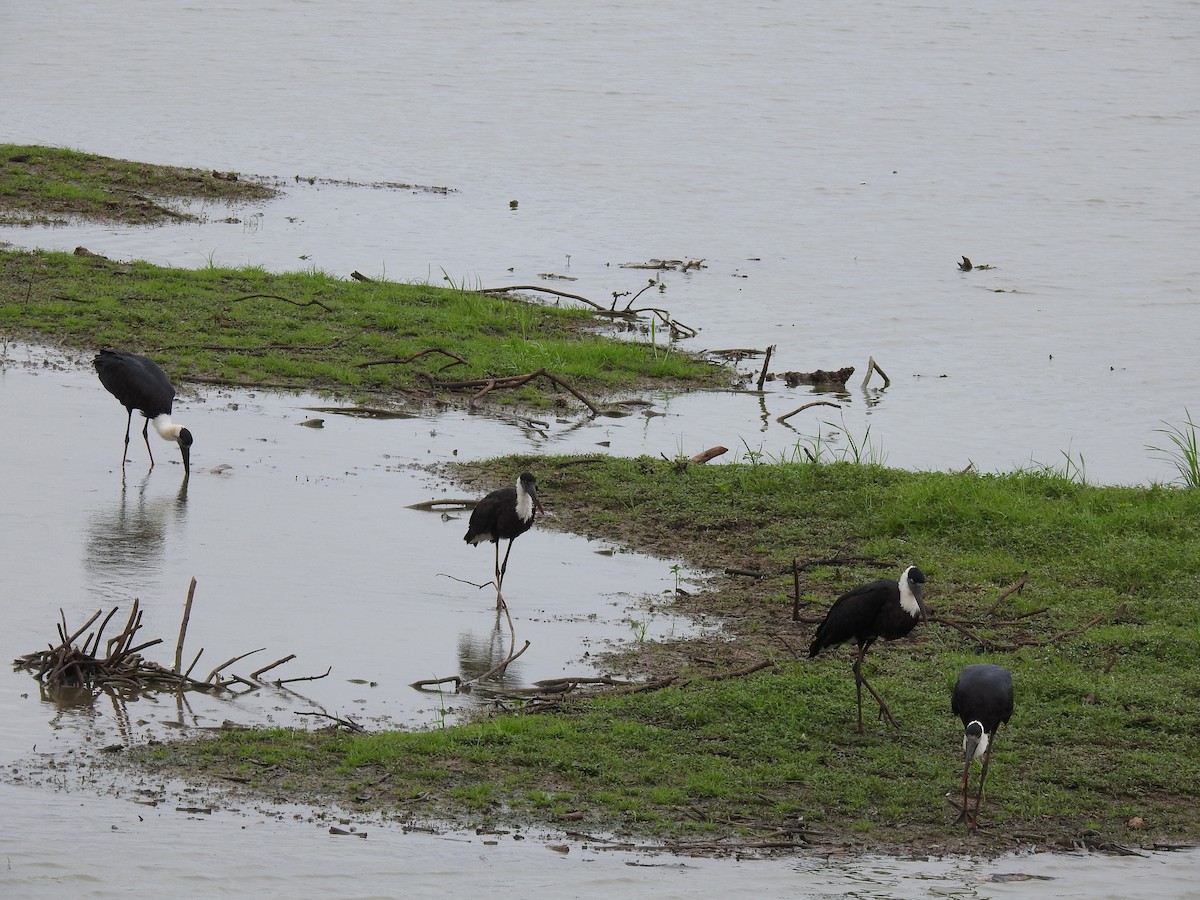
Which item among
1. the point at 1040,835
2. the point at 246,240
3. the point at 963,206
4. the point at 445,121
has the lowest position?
the point at 1040,835

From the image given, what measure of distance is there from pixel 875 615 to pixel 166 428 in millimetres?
6613

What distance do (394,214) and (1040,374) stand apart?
38.9 feet

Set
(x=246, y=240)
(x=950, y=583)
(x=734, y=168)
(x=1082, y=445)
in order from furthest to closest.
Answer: (x=734, y=168) → (x=246, y=240) → (x=1082, y=445) → (x=950, y=583)

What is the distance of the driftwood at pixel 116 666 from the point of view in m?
7.87

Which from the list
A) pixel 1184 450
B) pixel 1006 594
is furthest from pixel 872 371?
pixel 1006 594

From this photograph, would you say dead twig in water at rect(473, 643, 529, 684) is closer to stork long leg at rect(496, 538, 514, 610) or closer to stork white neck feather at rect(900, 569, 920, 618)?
stork long leg at rect(496, 538, 514, 610)

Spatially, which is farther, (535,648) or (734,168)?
(734,168)

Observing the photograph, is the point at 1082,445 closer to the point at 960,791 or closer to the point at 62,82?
the point at 960,791

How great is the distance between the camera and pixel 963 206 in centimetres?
2903

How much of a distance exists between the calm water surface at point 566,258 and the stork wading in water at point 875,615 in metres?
1.61

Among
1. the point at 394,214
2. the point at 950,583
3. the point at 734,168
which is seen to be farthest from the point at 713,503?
the point at 734,168

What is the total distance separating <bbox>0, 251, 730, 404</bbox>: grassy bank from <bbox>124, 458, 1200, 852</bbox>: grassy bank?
410cm

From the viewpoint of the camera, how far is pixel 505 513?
32.9ft

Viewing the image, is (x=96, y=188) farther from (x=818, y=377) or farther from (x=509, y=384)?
(x=818, y=377)
